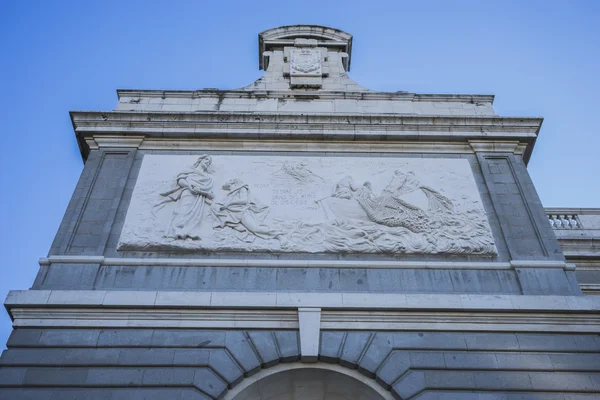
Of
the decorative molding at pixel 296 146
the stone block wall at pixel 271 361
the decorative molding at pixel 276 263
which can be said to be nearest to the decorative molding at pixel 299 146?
the decorative molding at pixel 296 146

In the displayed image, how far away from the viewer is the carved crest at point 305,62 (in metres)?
15.3

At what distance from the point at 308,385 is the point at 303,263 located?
2186 millimetres

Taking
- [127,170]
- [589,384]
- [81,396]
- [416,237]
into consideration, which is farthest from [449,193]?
[81,396]

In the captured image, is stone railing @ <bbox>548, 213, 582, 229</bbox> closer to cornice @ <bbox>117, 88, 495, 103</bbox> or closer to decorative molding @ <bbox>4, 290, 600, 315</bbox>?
cornice @ <bbox>117, 88, 495, 103</bbox>

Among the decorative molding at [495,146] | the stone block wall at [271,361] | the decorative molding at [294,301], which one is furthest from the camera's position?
the decorative molding at [495,146]

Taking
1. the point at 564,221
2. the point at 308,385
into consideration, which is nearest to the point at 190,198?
the point at 308,385

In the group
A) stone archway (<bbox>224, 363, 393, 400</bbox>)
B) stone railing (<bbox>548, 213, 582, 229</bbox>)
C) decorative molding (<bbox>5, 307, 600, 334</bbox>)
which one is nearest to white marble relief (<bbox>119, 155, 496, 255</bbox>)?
decorative molding (<bbox>5, 307, 600, 334</bbox>)

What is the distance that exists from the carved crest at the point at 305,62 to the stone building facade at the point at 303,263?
1.07 meters

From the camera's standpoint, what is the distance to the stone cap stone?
16.5 metres

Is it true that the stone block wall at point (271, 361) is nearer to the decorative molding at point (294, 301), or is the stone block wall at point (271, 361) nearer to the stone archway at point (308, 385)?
the stone archway at point (308, 385)

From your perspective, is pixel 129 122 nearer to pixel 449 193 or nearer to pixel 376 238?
pixel 376 238

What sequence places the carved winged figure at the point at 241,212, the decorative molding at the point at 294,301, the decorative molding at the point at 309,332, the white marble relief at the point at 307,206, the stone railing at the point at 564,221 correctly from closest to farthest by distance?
the decorative molding at the point at 309,332
the decorative molding at the point at 294,301
the white marble relief at the point at 307,206
the carved winged figure at the point at 241,212
the stone railing at the point at 564,221

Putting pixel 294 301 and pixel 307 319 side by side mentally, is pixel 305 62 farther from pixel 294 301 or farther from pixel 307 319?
pixel 307 319

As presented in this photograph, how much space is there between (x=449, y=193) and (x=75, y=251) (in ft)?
25.2
